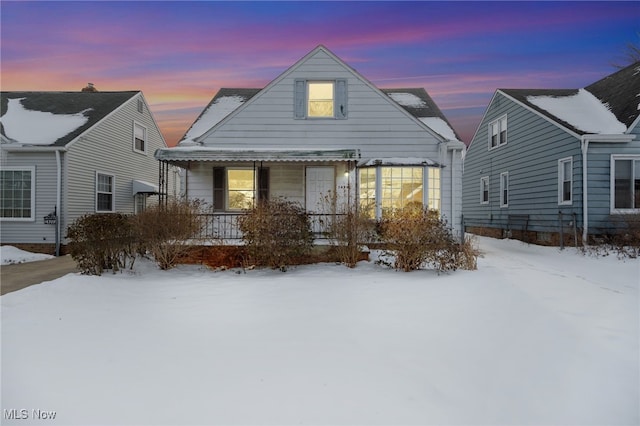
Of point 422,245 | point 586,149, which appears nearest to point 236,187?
point 422,245

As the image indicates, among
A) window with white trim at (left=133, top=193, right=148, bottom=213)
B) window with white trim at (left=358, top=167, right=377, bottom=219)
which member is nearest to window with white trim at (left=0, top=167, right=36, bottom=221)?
window with white trim at (left=133, top=193, right=148, bottom=213)

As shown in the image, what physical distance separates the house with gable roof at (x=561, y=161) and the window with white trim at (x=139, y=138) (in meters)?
18.8

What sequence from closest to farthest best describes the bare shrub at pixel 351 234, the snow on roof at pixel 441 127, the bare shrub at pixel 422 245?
the bare shrub at pixel 422 245
the bare shrub at pixel 351 234
the snow on roof at pixel 441 127

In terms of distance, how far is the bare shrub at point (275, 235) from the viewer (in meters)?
8.94

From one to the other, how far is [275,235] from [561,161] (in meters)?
12.4

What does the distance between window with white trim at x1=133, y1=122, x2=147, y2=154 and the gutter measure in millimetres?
19551

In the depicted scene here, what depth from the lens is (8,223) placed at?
12.9 meters

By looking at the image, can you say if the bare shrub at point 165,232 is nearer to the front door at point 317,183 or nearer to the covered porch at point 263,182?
the covered porch at point 263,182

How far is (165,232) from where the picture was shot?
9023 millimetres

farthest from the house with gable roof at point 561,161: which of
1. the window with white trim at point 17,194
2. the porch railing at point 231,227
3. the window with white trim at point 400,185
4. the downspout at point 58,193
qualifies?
the window with white trim at point 17,194

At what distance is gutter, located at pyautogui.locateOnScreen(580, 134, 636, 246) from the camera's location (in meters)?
12.5

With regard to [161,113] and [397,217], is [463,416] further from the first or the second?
[161,113]

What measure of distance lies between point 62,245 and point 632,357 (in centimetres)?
1588

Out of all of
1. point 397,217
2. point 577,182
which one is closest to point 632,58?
point 577,182
